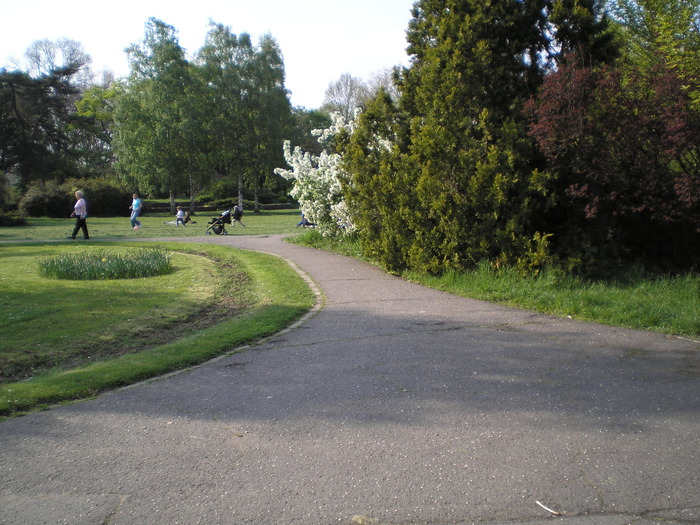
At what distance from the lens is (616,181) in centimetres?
976

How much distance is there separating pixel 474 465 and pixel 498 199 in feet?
23.6

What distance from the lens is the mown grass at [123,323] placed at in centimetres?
583

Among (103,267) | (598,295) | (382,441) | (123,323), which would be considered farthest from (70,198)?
(382,441)

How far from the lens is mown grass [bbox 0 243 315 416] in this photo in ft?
19.1

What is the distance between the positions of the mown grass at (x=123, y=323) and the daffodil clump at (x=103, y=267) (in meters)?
0.39

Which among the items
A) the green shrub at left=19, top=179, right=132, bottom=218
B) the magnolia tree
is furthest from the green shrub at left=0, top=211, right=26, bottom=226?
the magnolia tree

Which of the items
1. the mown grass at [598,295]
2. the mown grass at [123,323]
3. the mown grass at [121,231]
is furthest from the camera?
the mown grass at [121,231]

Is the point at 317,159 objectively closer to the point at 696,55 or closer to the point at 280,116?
the point at 696,55

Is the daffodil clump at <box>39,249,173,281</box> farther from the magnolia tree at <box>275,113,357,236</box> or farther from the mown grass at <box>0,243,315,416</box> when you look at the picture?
the magnolia tree at <box>275,113,357,236</box>

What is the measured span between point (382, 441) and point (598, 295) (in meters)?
5.95

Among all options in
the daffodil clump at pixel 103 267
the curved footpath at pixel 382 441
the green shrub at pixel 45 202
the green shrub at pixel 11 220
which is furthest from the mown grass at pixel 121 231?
the curved footpath at pixel 382 441

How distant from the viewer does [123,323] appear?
29.0 feet

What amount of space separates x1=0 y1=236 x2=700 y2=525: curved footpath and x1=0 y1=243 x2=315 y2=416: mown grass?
1.49 ft

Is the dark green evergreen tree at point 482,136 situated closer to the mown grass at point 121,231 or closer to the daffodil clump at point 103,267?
the daffodil clump at point 103,267
